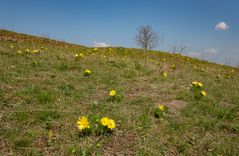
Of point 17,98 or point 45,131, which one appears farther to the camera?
point 17,98

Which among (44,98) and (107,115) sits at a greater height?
(44,98)

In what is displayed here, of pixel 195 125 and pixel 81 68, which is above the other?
pixel 81 68

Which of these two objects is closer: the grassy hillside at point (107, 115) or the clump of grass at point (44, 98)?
the grassy hillside at point (107, 115)

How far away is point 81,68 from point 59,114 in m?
3.33

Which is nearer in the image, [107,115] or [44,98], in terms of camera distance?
[107,115]

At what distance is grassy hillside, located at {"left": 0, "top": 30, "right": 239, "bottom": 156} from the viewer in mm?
3285

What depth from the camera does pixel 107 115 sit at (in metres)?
4.08

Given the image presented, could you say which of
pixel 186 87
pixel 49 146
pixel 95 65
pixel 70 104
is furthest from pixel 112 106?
pixel 95 65

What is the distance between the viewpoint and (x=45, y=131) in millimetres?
3441

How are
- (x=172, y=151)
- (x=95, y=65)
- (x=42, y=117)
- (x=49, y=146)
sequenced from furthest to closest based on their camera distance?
(x=95, y=65)
(x=42, y=117)
(x=172, y=151)
(x=49, y=146)

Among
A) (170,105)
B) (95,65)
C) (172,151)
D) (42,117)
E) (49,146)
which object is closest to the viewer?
(49,146)

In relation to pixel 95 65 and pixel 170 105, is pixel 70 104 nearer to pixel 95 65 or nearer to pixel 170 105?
pixel 170 105

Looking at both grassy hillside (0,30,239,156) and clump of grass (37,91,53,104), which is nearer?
grassy hillside (0,30,239,156)

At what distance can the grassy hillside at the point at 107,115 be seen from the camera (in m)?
3.29
